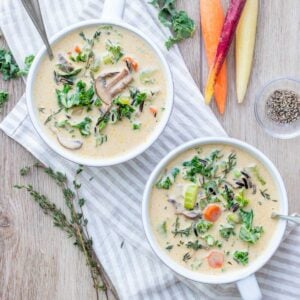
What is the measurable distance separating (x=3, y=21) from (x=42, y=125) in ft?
1.55

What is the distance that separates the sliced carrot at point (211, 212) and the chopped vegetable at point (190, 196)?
0.17ft

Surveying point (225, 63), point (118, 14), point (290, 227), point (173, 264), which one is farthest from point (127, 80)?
point (290, 227)

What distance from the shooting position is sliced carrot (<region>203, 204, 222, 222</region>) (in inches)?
92.0

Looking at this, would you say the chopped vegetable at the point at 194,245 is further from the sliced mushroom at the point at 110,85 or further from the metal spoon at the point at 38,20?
the metal spoon at the point at 38,20

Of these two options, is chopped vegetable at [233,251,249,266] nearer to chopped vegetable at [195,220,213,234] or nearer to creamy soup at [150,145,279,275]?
creamy soup at [150,145,279,275]

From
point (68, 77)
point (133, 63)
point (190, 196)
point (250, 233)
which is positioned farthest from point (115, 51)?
point (250, 233)

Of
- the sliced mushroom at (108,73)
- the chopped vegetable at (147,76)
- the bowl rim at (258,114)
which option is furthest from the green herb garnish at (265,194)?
the sliced mushroom at (108,73)

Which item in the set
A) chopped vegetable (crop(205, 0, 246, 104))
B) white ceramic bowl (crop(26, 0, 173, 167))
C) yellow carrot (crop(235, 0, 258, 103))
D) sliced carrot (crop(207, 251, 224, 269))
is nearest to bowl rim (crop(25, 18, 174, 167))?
white ceramic bowl (crop(26, 0, 173, 167))

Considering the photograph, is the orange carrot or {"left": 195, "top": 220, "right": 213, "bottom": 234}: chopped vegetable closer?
{"left": 195, "top": 220, "right": 213, "bottom": 234}: chopped vegetable

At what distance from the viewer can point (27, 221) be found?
262cm

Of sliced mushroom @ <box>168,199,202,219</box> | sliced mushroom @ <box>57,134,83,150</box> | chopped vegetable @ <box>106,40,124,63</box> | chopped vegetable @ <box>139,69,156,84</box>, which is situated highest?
chopped vegetable @ <box>106,40,124,63</box>

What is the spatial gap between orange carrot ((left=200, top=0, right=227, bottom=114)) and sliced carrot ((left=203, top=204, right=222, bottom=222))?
422 millimetres

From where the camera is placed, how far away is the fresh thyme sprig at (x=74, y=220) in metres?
2.54

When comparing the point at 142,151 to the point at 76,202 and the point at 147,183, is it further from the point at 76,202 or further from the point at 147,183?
the point at 76,202
